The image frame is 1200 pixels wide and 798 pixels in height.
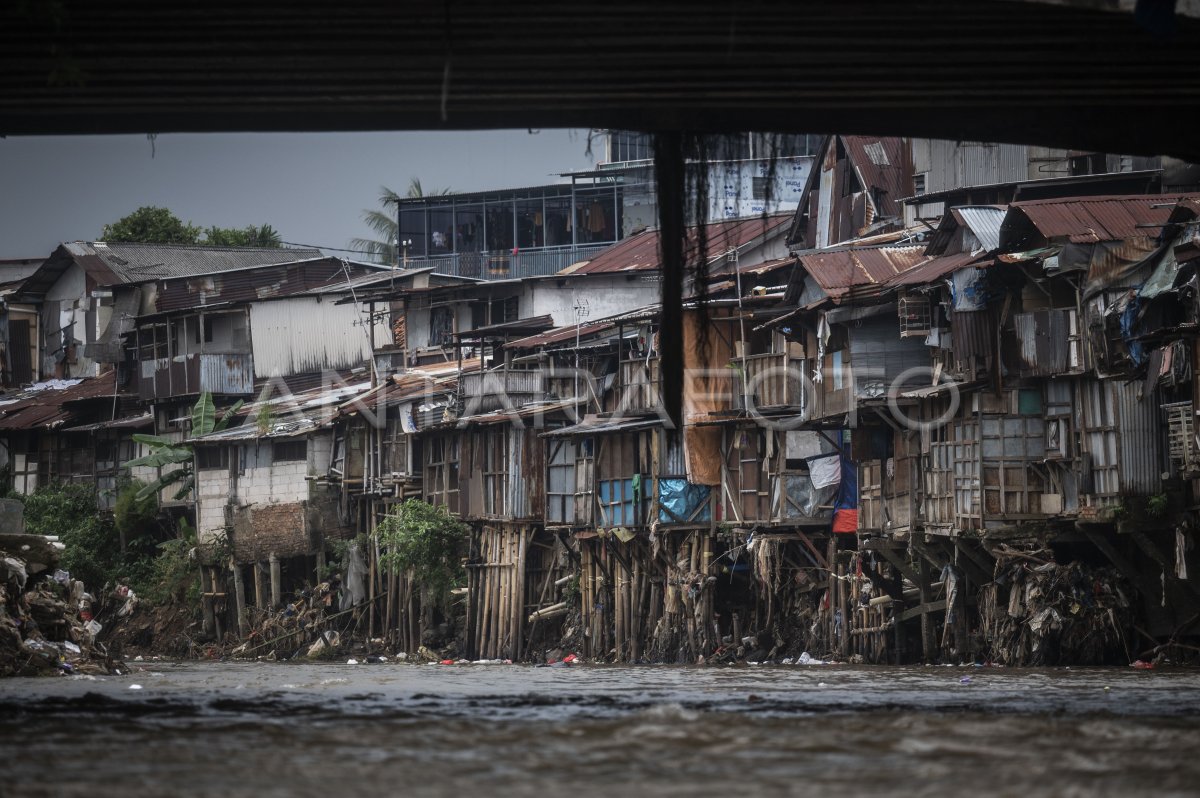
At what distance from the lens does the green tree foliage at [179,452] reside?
49562 millimetres

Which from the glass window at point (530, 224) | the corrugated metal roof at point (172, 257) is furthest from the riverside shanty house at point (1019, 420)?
the corrugated metal roof at point (172, 257)

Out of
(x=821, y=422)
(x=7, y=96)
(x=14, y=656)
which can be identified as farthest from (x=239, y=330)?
(x=7, y=96)

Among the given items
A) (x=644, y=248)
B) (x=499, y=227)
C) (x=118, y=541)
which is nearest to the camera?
(x=644, y=248)

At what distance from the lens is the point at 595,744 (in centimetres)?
1056

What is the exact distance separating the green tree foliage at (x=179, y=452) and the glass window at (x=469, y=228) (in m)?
10.5

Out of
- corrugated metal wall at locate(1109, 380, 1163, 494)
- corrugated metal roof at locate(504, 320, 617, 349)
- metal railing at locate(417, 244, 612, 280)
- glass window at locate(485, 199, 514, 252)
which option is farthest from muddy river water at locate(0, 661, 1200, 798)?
glass window at locate(485, 199, 514, 252)

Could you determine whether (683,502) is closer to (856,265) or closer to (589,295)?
(856,265)

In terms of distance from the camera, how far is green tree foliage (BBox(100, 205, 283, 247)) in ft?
218

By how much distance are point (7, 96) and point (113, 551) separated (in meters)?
42.2

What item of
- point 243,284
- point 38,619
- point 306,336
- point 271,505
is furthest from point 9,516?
point 243,284

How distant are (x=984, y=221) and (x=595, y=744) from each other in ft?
70.1

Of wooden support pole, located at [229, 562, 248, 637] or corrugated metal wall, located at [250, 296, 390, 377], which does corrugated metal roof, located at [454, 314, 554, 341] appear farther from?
wooden support pole, located at [229, 562, 248, 637]

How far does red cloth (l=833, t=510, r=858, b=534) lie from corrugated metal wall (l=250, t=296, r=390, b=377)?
67.6 ft

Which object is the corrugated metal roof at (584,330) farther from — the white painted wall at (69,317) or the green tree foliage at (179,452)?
the white painted wall at (69,317)
